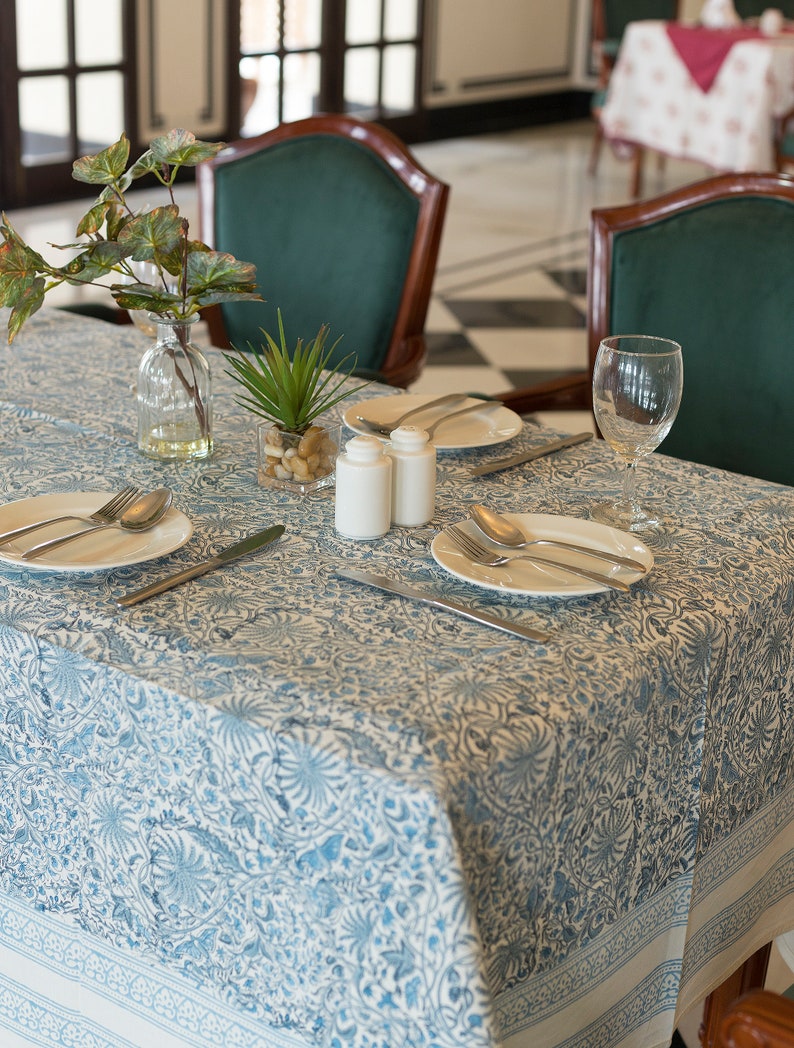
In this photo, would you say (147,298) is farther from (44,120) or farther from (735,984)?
(44,120)

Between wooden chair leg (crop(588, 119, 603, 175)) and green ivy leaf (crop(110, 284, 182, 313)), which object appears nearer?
green ivy leaf (crop(110, 284, 182, 313))

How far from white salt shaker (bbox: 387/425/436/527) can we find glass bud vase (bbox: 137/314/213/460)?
0.84 ft

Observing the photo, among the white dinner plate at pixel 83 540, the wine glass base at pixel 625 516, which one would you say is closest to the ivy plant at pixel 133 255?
the white dinner plate at pixel 83 540

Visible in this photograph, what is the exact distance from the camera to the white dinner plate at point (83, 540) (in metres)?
1.06

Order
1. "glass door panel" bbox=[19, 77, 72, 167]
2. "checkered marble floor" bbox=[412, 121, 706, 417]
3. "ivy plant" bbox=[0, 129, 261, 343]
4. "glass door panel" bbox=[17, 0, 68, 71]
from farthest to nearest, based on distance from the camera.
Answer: "glass door panel" bbox=[19, 77, 72, 167] < "glass door panel" bbox=[17, 0, 68, 71] < "checkered marble floor" bbox=[412, 121, 706, 417] < "ivy plant" bbox=[0, 129, 261, 343]

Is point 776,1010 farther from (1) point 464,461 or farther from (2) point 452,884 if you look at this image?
(1) point 464,461

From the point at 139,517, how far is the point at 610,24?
6.95m

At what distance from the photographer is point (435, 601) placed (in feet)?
3.37

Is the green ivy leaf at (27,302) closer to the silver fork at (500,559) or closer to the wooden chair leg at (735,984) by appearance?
the silver fork at (500,559)

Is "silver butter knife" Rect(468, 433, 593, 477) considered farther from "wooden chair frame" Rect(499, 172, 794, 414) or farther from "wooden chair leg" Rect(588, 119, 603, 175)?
"wooden chair leg" Rect(588, 119, 603, 175)

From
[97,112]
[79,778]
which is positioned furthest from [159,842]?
[97,112]

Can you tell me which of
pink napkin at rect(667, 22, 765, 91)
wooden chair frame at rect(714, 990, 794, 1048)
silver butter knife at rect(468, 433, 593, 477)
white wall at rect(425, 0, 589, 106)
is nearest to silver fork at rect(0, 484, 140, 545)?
silver butter knife at rect(468, 433, 593, 477)

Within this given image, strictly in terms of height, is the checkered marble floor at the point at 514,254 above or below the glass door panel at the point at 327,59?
below

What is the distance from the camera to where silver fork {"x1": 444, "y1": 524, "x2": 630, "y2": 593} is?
3.45 ft
